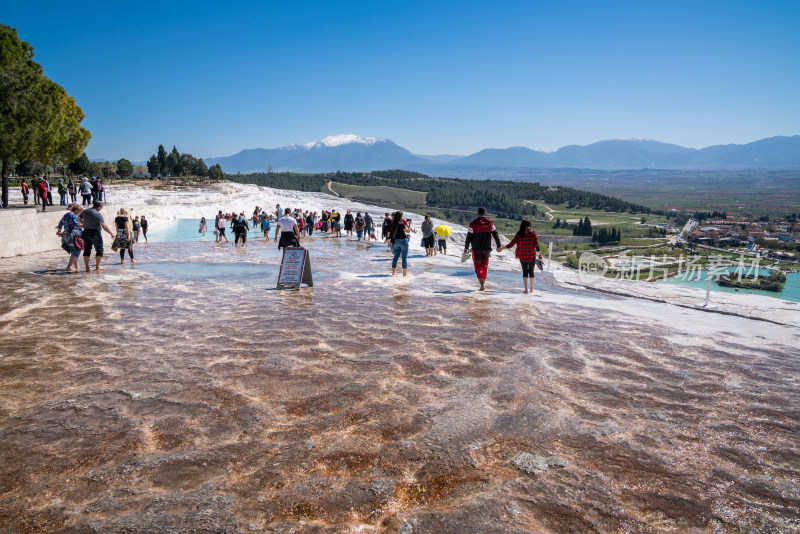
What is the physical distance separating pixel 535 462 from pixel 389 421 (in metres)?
1.20

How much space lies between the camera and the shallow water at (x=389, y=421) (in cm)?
275

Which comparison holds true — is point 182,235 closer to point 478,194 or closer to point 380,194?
point 380,194

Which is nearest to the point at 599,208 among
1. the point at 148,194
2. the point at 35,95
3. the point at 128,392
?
the point at 148,194

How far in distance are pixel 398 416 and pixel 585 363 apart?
265cm

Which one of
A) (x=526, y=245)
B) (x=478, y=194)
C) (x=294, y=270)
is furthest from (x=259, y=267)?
(x=478, y=194)

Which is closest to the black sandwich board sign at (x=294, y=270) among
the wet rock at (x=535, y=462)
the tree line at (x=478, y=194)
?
→ the wet rock at (x=535, y=462)

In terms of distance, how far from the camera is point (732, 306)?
901 centimetres

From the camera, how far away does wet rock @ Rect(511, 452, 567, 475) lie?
10.5ft

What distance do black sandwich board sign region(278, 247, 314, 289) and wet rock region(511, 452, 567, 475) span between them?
23.7 feet

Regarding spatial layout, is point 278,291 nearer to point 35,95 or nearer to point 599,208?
point 35,95

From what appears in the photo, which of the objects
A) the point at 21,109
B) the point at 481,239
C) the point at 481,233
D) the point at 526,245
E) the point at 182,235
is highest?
the point at 21,109

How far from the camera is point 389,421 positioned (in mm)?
3869

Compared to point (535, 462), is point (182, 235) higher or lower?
lower

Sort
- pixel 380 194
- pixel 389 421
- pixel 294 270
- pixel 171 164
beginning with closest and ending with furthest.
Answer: pixel 389 421 → pixel 294 270 → pixel 171 164 → pixel 380 194
